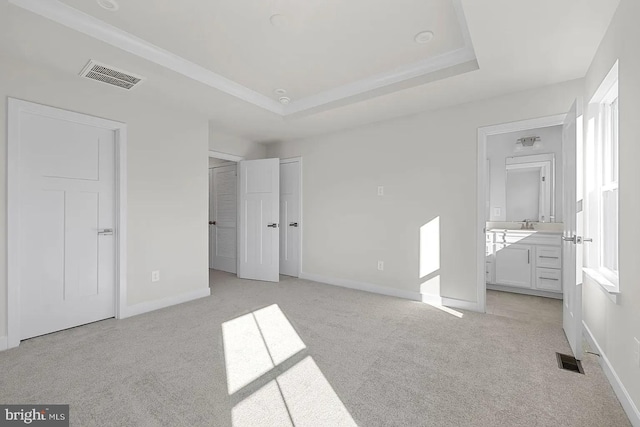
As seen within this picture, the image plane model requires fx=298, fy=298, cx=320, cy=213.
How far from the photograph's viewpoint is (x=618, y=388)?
1.78m

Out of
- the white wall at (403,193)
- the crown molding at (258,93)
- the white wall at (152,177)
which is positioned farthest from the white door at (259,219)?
the crown molding at (258,93)

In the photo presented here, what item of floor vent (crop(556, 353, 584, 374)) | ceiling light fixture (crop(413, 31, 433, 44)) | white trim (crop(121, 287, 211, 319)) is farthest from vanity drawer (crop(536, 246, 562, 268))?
white trim (crop(121, 287, 211, 319))

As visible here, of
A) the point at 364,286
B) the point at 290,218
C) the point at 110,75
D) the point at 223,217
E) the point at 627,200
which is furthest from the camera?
the point at 223,217

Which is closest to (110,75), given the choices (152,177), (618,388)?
(152,177)

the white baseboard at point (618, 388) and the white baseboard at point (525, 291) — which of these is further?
the white baseboard at point (525, 291)

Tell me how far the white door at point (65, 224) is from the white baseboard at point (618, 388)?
4.10 meters

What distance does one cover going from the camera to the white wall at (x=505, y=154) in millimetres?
4230

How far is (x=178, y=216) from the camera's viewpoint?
364 centimetres

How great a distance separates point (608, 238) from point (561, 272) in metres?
1.94

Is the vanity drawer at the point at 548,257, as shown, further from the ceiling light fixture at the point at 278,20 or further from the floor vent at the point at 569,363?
the ceiling light fixture at the point at 278,20

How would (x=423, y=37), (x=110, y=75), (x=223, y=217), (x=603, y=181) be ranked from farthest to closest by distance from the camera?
(x=223, y=217), (x=110, y=75), (x=423, y=37), (x=603, y=181)

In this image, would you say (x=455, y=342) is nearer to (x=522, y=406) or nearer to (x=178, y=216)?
(x=522, y=406)

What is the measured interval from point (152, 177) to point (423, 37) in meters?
3.06

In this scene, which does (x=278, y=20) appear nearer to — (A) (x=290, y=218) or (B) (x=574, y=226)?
(B) (x=574, y=226)
